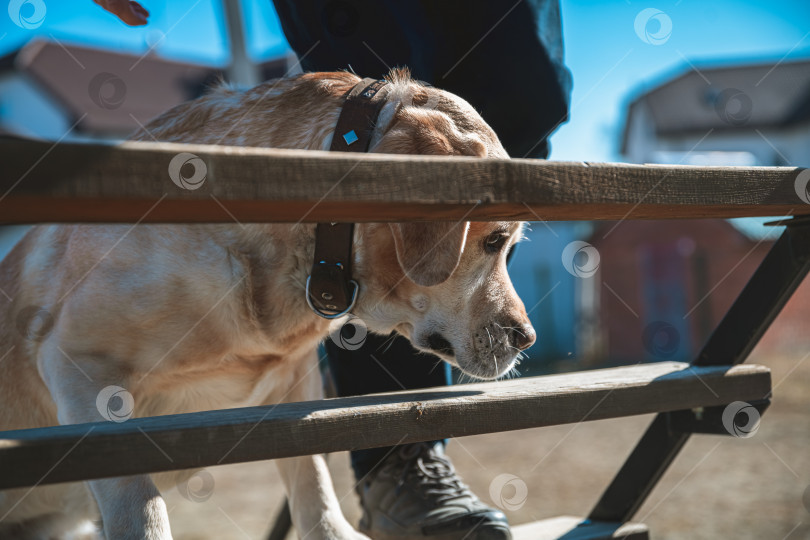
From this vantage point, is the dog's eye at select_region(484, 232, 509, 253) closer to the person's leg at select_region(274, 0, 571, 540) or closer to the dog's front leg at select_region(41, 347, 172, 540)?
the person's leg at select_region(274, 0, 571, 540)

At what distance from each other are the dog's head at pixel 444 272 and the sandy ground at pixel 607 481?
4.14 feet

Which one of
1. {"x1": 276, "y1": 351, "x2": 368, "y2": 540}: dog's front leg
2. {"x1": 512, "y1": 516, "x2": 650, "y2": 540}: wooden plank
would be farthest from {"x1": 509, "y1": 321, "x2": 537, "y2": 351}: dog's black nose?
{"x1": 276, "y1": 351, "x2": 368, "y2": 540}: dog's front leg

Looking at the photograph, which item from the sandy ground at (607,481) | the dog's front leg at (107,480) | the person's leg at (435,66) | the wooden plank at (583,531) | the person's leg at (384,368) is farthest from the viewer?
A: the sandy ground at (607,481)

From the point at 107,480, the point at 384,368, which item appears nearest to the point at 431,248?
the point at 384,368

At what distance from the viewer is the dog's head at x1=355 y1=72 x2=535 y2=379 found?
197 cm

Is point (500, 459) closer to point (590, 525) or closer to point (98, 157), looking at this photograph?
point (590, 525)

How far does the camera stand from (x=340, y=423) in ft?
4.78

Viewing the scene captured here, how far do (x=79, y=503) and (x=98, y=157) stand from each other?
1.87m

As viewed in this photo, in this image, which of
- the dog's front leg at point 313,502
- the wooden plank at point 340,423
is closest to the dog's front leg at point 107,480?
the wooden plank at point 340,423

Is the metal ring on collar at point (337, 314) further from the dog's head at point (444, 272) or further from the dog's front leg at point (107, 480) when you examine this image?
the dog's front leg at point (107, 480)

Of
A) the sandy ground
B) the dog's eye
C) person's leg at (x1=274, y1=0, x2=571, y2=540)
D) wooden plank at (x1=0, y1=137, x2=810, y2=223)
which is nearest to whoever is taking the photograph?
wooden plank at (x1=0, y1=137, x2=810, y2=223)

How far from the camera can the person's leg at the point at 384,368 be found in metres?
2.75

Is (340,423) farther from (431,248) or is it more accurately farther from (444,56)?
(444,56)

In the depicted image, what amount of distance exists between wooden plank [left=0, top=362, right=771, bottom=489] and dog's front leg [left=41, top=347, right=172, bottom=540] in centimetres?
47
